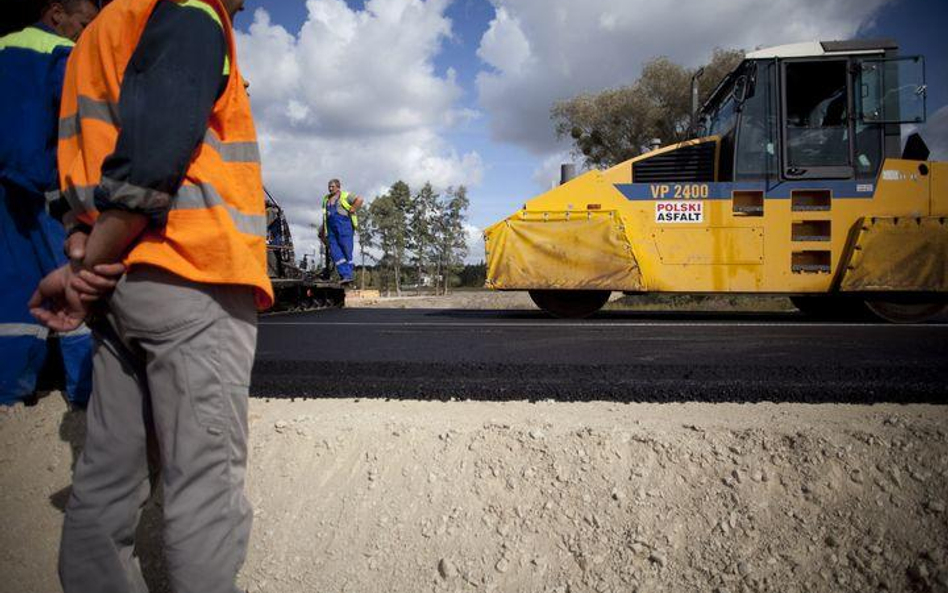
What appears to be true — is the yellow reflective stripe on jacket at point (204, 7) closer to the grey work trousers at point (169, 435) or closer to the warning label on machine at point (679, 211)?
the grey work trousers at point (169, 435)

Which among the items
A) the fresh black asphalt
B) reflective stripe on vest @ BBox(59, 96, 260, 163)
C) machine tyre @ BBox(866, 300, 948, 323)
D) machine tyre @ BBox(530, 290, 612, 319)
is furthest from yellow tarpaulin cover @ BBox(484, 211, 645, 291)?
reflective stripe on vest @ BBox(59, 96, 260, 163)

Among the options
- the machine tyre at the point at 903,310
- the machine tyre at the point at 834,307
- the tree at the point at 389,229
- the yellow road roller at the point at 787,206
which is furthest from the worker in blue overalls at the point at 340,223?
the tree at the point at 389,229

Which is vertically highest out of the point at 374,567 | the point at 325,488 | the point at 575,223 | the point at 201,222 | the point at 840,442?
the point at 575,223

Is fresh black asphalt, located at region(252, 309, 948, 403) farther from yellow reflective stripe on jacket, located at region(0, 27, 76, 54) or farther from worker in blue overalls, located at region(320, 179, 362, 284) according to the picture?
worker in blue overalls, located at region(320, 179, 362, 284)

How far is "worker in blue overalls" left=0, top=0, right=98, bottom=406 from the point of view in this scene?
241 centimetres

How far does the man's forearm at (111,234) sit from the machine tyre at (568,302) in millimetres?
6144

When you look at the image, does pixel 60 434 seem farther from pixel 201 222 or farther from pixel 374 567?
pixel 201 222

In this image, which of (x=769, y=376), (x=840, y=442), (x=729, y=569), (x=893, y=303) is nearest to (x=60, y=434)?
(x=729, y=569)

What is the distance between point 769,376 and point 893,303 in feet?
16.5

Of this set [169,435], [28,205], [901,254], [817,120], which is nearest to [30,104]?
[28,205]

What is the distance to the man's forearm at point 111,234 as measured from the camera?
1.27 metres

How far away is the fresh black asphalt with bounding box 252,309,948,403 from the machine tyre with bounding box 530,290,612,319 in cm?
166

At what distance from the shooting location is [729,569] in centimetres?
207

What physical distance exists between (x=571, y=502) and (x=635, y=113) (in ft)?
76.6
